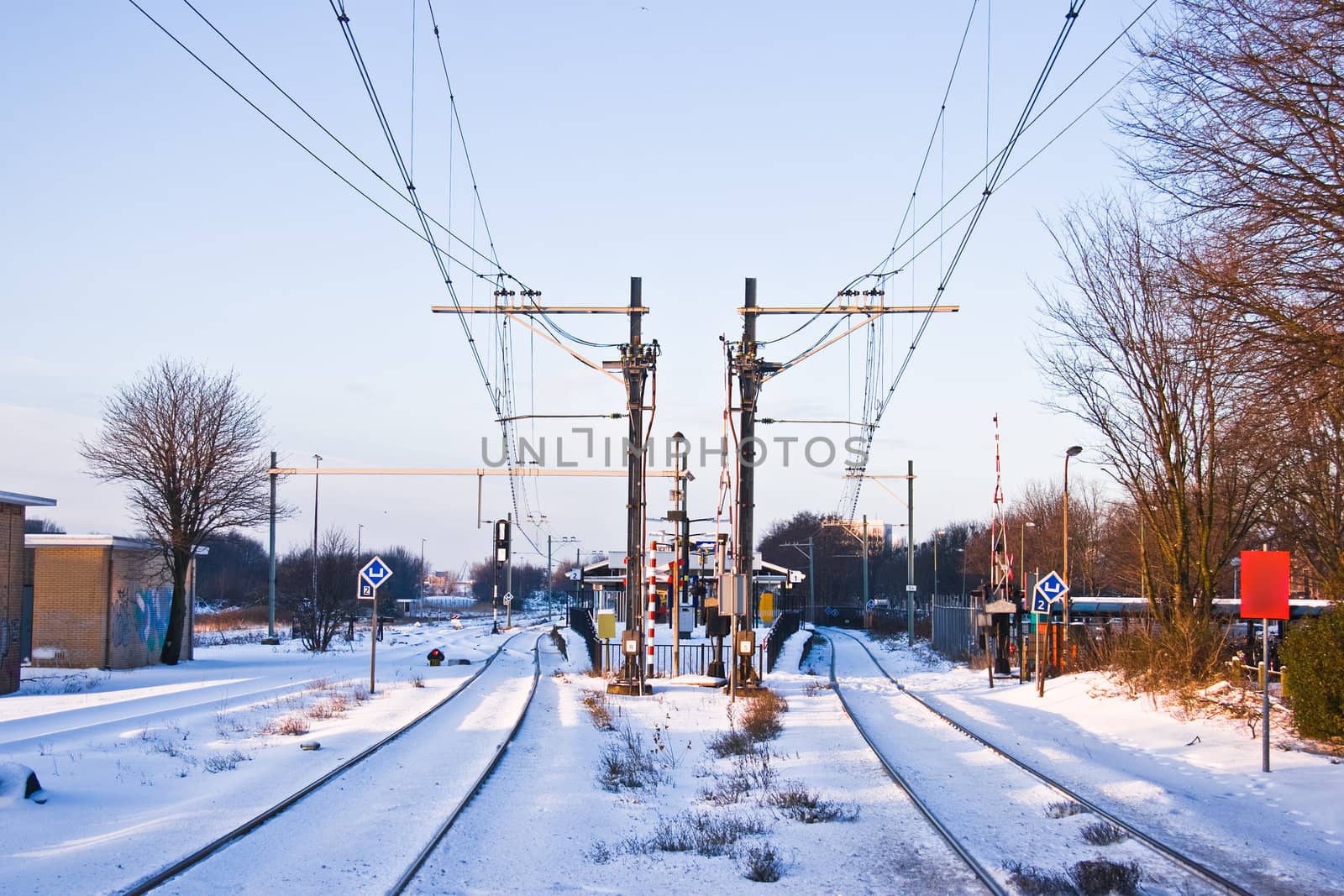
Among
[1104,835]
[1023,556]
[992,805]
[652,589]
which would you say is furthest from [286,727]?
[1023,556]

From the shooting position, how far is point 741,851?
32.2 feet

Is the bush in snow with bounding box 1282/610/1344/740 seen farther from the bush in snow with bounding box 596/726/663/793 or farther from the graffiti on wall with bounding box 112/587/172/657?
the graffiti on wall with bounding box 112/587/172/657

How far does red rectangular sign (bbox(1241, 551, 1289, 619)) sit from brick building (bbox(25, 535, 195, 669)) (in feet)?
99.6

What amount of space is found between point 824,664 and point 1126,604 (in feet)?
38.4

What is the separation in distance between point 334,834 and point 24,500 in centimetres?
2051

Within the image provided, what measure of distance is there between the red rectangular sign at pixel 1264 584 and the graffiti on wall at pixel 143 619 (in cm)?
3079

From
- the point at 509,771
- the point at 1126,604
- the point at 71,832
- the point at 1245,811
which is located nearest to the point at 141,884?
the point at 71,832

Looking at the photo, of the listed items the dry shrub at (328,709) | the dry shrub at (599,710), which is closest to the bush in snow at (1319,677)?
the dry shrub at (599,710)

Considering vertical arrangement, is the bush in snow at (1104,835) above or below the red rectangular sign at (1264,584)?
below

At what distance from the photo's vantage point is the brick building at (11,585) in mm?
26328

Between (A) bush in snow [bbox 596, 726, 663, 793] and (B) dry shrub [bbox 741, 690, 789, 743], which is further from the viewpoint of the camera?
(B) dry shrub [bbox 741, 690, 789, 743]

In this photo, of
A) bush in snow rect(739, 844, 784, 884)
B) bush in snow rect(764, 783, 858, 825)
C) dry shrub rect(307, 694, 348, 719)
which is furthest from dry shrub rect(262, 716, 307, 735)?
bush in snow rect(739, 844, 784, 884)

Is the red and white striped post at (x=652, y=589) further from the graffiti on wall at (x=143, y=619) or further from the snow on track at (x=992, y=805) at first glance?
the graffiti on wall at (x=143, y=619)

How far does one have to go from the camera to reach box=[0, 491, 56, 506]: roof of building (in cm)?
2616
